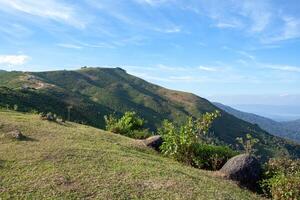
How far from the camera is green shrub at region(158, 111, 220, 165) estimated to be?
836 inches

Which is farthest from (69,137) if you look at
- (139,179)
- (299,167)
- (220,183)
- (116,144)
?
(299,167)

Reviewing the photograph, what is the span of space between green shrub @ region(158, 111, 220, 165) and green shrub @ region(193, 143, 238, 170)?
0.85ft

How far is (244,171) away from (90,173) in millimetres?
7266

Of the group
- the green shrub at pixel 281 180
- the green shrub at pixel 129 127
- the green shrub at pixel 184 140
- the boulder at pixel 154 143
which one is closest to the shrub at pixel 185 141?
the green shrub at pixel 184 140

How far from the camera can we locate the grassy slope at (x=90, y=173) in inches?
557

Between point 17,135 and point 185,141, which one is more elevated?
point 185,141

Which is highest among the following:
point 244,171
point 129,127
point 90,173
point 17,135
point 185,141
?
point 185,141

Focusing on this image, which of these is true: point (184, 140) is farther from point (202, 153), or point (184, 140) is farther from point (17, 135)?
point (17, 135)

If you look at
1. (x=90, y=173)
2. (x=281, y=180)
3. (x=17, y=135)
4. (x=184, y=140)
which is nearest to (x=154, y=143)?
(x=184, y=140)

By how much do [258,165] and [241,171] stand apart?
121 centimetres

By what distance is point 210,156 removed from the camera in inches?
842

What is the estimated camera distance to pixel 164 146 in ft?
73.2

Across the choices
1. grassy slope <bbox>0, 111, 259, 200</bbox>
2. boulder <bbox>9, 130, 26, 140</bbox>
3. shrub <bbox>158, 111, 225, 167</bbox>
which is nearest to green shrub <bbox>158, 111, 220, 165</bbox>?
shrub <bbox>158, 111, 225, 167</bbox>

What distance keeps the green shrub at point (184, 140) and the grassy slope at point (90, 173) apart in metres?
0.84
